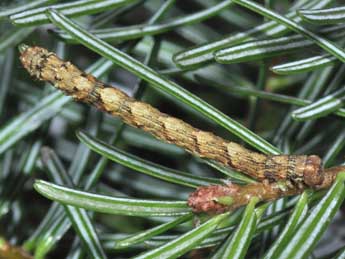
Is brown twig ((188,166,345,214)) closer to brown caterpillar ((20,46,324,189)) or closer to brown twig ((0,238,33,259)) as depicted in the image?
brown caterpillar ((20,46,324,189))

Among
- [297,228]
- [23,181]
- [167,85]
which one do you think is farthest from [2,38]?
[297,228]

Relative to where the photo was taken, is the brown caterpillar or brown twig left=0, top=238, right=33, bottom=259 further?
brown twig left=0, top=238, right=33, bottom=259

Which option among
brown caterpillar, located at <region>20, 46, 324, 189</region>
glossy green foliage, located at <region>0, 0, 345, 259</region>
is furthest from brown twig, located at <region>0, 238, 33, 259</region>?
brown caterpillar, located at <region>20, 46, 324, 189</region>

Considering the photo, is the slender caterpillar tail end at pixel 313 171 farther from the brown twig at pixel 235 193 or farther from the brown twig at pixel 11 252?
the brown twig at pixel 11 252

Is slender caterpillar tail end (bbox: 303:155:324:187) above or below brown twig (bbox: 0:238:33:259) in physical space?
above

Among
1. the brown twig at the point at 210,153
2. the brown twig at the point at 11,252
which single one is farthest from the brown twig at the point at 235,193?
the brown twig at the point at 11,252

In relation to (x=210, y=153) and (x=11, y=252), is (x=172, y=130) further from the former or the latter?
(x=11, y=252)

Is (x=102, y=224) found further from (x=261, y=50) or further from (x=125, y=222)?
(x=261, y=50)

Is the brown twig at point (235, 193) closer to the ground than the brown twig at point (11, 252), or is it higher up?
higher up
